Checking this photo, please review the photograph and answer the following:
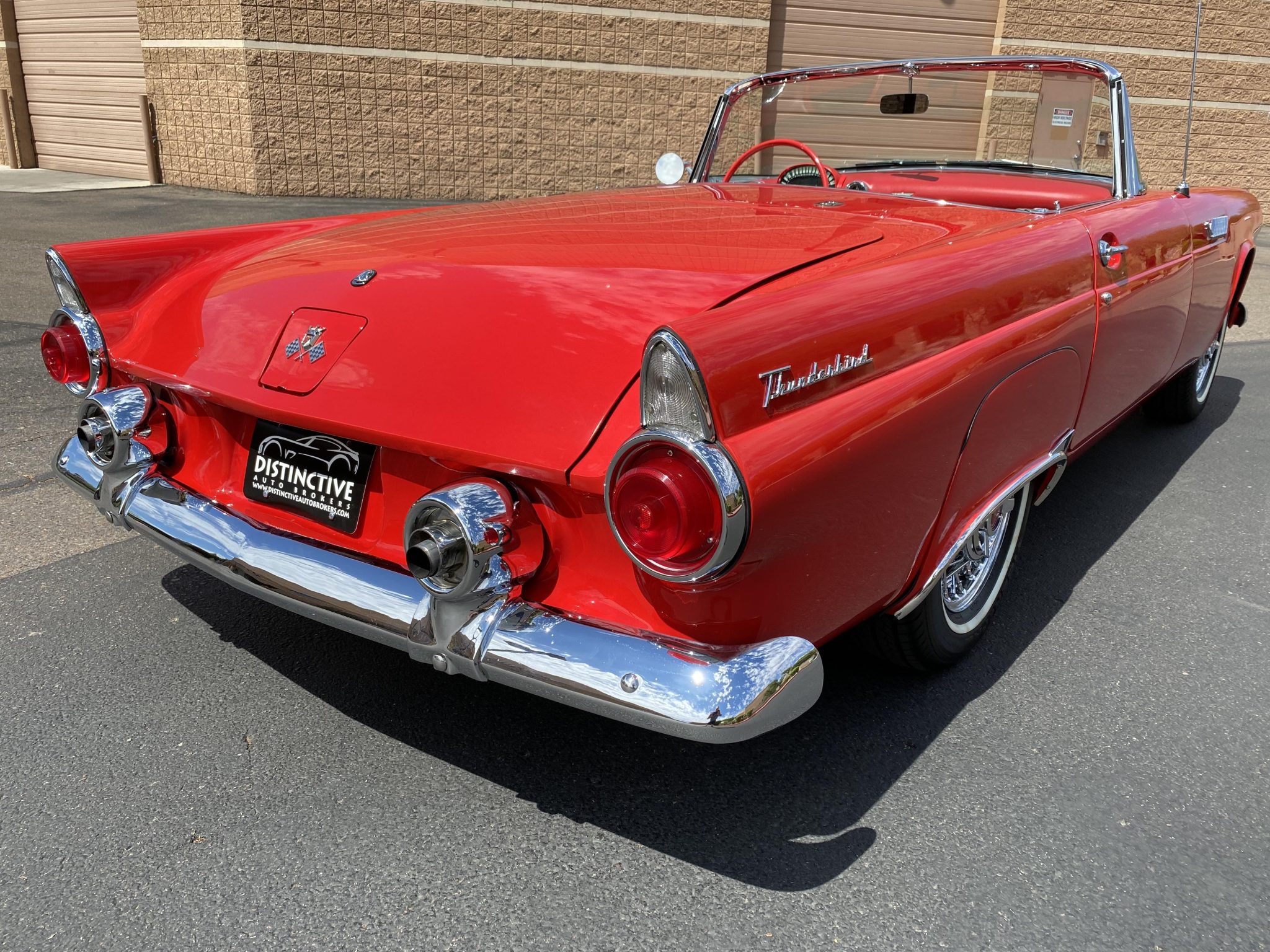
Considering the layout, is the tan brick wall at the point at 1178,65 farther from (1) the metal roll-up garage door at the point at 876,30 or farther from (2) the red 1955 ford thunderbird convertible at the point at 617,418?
(2) the red 1955 ford thunderbird convertible at the point at 617,418

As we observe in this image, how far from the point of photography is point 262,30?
10859 millimetres

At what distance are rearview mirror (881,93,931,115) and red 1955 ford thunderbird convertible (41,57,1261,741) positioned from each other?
1.12m

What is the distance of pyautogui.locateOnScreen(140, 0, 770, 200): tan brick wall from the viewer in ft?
36.5

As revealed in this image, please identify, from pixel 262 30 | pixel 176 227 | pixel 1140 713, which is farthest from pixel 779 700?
pixel 262 30

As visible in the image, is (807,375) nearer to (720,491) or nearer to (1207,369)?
(720,491)

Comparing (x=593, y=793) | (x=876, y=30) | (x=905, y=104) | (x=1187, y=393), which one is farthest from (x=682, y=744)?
(x=876, y=30)

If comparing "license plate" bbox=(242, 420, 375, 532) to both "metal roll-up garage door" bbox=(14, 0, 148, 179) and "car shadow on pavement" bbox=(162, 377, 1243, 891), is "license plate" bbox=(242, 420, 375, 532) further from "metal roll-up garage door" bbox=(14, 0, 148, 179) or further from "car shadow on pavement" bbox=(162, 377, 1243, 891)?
"metal roll-up garage door" bbox=(14, 0, 148, 179)

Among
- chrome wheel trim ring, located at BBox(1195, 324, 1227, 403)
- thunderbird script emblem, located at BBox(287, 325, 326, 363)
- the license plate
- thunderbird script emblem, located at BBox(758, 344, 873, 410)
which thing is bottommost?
chrome wheel trim ring, located at BBox(1195, 324, 1227, 403)

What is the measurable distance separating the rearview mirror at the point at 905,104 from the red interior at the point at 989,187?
8.9 inches

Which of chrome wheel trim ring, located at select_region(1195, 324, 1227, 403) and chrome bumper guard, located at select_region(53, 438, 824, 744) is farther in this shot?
chrome wheel trim ring, located at select_region(1195, 324, 1227, 403)

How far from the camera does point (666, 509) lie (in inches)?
65.0

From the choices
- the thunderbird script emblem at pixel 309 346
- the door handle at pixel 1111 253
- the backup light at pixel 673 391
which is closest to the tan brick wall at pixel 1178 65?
the door handle at pixel 1111 253

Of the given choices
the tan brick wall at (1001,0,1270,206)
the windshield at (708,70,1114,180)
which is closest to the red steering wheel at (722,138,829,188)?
the windshield at (708,70,1114,180)

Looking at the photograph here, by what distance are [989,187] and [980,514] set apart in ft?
6.29
